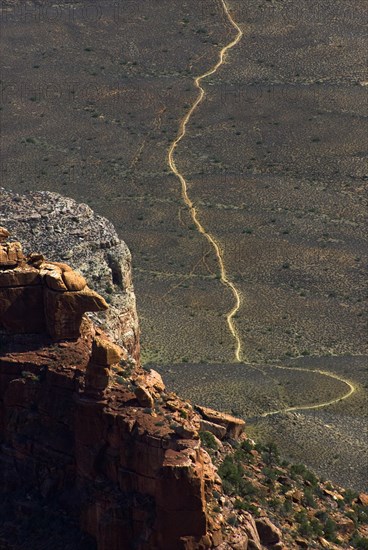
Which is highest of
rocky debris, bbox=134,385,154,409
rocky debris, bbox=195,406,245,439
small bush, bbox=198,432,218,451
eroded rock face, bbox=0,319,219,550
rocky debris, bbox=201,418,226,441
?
rocky debris, bbox=134,385,154,409

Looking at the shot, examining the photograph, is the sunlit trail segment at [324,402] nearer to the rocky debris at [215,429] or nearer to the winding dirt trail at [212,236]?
the winding dirt trail at [212,236]

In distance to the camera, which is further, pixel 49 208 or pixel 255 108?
pixel 255 108

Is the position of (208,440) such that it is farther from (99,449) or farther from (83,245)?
(83,245)

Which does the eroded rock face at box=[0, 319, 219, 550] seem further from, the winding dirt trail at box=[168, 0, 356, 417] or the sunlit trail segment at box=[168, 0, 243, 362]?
the sunlit trail segment at box=[168, 0, 243, 362]

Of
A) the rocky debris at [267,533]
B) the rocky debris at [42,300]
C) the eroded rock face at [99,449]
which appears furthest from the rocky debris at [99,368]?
the rocky debris at [267,533]

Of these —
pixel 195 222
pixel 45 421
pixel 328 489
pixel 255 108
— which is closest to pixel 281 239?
pixel 195 222

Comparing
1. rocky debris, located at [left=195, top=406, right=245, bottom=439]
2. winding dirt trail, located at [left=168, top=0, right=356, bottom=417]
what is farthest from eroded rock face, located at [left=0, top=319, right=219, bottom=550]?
winding dirt trail, located at [left=168, top=0, right=356, bottom=417]

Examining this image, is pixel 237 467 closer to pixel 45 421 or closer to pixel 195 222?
pixel 45 421
